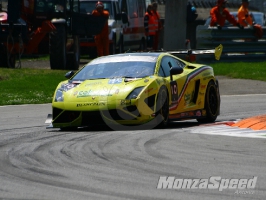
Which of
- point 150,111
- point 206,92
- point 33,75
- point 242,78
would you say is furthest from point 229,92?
point 150,111

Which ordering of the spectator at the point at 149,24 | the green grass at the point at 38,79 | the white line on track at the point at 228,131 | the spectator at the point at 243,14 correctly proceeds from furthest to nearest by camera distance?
the spectator at the point at 149,24
the spectator at the point at 243,14
the green grass at the point at 38,79
the white line on track at the point at 228,131

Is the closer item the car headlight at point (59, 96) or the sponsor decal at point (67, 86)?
the car headlight at point (59, 96)

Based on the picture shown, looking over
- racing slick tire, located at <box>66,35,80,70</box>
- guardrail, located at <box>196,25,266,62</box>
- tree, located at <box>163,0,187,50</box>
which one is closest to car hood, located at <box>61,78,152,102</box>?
racing slick tire, located at <box>66,35,80,70</box>

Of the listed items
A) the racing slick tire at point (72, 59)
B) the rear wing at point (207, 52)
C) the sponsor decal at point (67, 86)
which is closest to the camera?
the sponsor decal at point (67, 86)

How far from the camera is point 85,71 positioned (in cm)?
1255

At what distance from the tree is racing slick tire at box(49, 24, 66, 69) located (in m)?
2.90

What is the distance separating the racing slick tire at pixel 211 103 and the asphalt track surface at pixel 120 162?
5.41ft

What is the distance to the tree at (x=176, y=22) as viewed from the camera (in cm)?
2317

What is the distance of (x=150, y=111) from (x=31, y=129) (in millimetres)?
1739

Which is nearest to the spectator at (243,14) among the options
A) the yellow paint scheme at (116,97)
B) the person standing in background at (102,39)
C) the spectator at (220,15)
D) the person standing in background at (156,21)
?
the spectator at (220,15)

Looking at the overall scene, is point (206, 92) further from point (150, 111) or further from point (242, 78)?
point (242, 78)

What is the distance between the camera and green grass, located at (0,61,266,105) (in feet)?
57.4

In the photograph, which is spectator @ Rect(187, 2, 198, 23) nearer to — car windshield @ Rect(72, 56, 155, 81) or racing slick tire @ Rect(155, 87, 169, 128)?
car windshield @ Rect(72, 56, 155, 81)

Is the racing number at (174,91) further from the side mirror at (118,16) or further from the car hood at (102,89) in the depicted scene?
the side mirror at (118,16)
